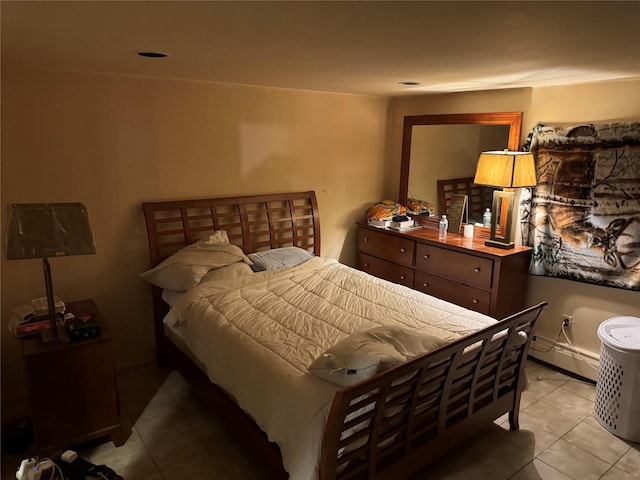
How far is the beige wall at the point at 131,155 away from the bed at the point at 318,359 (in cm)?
18

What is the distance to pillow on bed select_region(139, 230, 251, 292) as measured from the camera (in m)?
3.04

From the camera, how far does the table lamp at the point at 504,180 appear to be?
3.19 meters

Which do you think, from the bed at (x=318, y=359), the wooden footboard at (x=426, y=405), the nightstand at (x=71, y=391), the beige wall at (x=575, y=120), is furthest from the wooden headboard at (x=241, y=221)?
the wooden footboard at (x=426, y=405)

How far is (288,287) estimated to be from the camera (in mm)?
3236

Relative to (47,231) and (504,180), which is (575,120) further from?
(47,231)

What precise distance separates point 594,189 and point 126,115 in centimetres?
327

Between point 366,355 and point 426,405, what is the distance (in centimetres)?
51

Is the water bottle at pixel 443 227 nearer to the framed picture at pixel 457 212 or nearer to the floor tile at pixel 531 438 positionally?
the framed picture at pixel 457 212

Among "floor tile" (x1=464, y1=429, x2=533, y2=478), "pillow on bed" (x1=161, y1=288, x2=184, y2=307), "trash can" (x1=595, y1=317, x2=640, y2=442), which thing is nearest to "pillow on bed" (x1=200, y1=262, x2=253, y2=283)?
"pillow on bed" (x1=161, y1=288, x2=184, y2=307)

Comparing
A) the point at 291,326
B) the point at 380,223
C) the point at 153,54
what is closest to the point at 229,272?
the point at 291,326

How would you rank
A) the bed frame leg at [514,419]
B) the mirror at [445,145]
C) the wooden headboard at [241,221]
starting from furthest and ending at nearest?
the mirror at [445,145]
the wooden headboard at [241,221]
the bed frame leg at [514,419]

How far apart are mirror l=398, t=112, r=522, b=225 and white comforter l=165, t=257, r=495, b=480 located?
127cm

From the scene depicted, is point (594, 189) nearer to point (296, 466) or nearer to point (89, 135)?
point (296, 466)

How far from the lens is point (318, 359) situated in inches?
79.4
